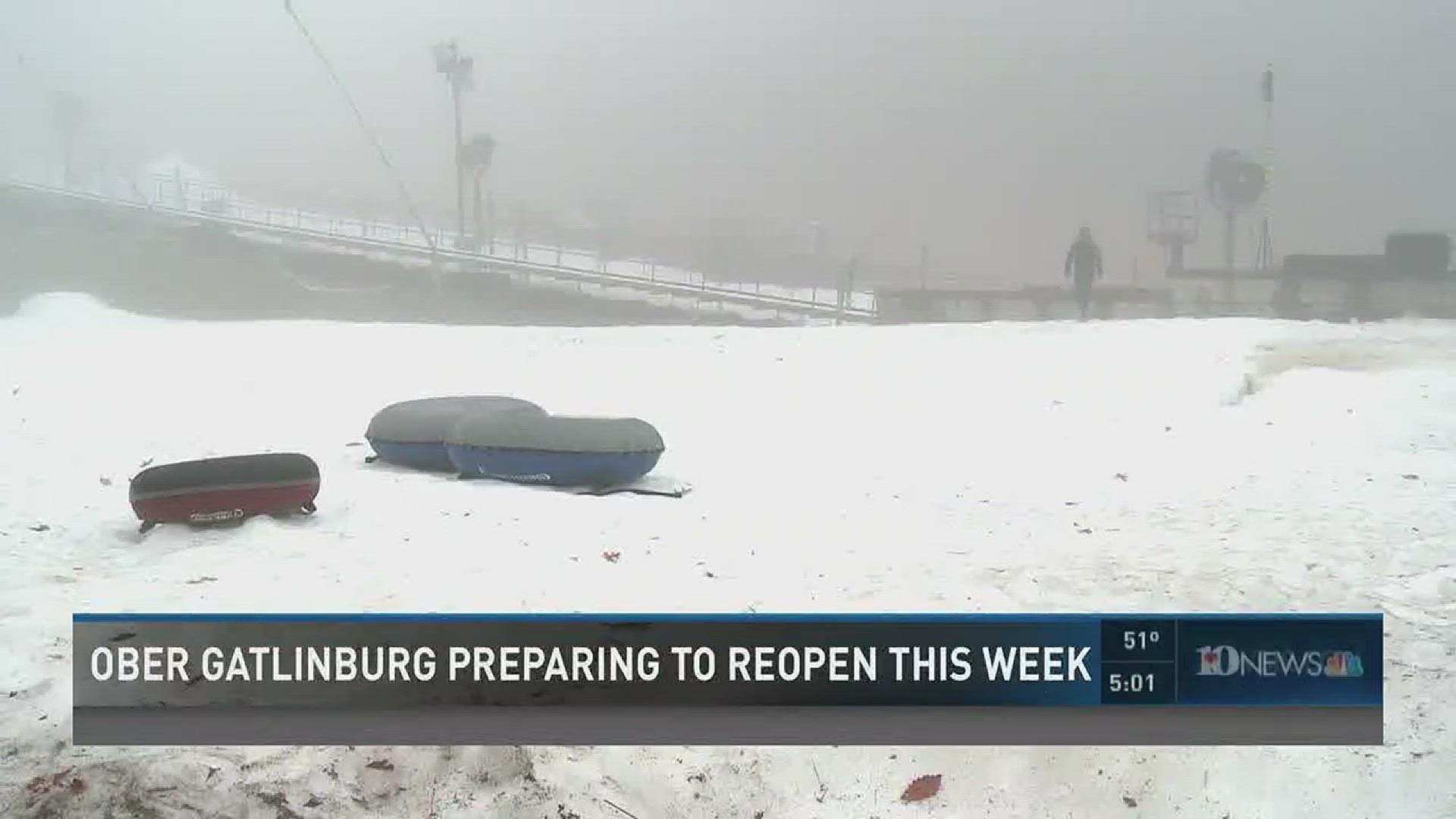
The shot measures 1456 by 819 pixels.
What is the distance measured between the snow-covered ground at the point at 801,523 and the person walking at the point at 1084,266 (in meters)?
2.82

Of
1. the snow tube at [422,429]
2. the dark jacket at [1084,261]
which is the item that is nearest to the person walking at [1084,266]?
the dark jacket at [1084,261]

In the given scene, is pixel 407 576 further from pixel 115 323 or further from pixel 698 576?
pixel 115 323

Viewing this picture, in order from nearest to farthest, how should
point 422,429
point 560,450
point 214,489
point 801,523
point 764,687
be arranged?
point 764,687, point 214,489, point 801,523, point 560,450, point 422,429

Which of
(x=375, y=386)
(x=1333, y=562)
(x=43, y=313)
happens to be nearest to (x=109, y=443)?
(x=375, y=386)

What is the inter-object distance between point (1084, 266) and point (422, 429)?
1392 centimetres

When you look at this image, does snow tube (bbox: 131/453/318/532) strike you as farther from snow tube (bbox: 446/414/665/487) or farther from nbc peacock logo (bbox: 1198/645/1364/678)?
nbc peacock logo (bbox: 1198/645/1364/678)

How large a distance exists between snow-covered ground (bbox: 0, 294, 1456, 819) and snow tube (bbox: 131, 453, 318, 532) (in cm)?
19

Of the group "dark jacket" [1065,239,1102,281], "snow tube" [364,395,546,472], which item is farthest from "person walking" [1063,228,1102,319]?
"snow tube" [364,395,546,472]

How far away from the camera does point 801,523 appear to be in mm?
8094

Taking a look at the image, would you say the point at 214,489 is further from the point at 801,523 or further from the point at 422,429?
the point at 801,523

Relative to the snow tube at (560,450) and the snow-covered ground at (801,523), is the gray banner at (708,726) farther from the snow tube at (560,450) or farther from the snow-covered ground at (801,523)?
the snow tube at (560,450)

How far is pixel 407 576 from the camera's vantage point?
6512 mm

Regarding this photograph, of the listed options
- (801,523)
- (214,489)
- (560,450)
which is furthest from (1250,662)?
(214,489)

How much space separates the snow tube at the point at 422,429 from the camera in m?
9.90
